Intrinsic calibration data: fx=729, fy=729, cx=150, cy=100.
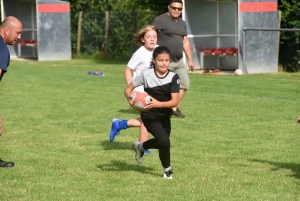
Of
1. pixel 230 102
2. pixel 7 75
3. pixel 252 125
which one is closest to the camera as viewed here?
pixel 252 125

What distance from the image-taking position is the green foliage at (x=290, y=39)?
23391 mm

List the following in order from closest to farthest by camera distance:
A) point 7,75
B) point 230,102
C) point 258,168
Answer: point 258,168 → point 230,102 → point 7,75

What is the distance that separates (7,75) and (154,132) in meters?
16.0

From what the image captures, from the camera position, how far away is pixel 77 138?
1091 cm

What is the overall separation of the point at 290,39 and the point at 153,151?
14.7 metres

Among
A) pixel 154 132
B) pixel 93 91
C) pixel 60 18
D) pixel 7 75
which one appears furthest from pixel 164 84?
pixel 60 18

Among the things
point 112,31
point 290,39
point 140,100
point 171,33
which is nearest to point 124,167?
point 140,100

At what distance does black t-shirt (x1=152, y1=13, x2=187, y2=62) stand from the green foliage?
35.8 feet

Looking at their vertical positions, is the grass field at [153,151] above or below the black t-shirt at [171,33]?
below

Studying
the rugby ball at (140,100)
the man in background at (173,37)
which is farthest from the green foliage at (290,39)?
the rugby ball at (140,100)

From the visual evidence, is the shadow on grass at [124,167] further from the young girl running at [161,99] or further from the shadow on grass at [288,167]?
the shadow on grass at [288,167]

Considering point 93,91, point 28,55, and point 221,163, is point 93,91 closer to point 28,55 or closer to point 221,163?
point 221,163

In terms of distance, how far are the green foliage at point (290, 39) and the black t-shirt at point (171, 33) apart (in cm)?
1090

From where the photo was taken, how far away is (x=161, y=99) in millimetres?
8148
